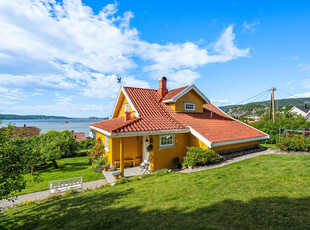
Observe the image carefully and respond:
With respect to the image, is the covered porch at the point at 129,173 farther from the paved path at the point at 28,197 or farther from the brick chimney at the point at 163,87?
the brick chimney at the point at 163,87

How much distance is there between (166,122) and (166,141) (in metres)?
1.45

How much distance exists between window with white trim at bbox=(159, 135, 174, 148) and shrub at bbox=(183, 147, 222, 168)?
66.3 inches

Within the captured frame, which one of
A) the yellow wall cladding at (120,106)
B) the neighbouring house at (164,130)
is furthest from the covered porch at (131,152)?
the yellow wall cladding at (120,106)

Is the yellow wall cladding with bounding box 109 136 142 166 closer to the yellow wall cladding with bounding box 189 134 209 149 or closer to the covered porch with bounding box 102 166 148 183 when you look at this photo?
the covered porch with bounding box 102 166 148 183

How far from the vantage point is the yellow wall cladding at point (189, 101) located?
1416cm

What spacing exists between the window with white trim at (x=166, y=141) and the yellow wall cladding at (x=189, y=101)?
349cm

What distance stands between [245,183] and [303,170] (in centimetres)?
355

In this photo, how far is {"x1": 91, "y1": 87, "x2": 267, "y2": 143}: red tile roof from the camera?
10656 mm

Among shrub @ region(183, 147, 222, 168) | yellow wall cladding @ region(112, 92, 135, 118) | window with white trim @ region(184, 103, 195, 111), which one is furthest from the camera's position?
yellow wall cladding @ region(112, 92, 135, 118)

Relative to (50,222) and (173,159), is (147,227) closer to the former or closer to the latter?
(50,222)

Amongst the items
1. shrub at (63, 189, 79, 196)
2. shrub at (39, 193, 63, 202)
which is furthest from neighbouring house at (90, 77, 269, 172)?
shrub at (39, 193, 63, 202)

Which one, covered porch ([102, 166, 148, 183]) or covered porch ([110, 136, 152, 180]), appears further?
covered porch ([110, 136, 152, 180])

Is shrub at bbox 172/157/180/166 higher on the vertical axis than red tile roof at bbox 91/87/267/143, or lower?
lower

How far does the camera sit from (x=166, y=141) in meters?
11.4
